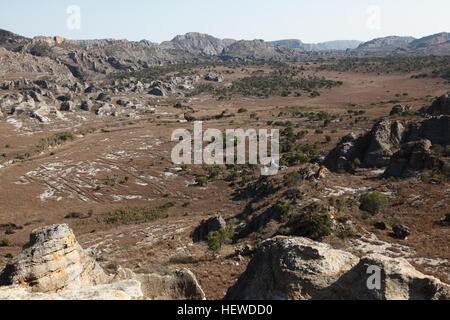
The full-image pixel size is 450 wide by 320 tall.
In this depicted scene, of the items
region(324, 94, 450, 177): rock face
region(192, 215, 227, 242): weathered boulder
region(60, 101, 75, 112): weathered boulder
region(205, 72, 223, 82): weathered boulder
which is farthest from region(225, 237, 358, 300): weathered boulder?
region(205, 72, 223, 82): weathered boulder

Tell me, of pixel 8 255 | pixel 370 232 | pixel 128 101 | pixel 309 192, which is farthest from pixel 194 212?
pixel 128 101

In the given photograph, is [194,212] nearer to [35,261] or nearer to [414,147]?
[414,147]

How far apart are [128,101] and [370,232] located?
11848 centimetres

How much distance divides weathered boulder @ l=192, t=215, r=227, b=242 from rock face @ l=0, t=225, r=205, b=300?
1517 centimetres

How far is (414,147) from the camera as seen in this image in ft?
98.6

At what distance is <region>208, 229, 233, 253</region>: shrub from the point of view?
2275cm

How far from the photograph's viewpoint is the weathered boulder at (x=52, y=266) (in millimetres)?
11938

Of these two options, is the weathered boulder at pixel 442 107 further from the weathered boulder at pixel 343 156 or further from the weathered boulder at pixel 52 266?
the weathered boulder at pixel 52 266

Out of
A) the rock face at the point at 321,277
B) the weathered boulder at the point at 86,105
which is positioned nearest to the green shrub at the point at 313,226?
the rock face at the point at 321,277

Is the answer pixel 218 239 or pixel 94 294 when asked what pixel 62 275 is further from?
pixel 218 239

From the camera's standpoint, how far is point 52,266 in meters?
12.5

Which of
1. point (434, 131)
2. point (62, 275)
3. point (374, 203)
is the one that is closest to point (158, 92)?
point (434, 131)

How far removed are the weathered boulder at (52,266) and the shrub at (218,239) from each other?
10012 mm

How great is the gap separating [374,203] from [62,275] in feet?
64.8
